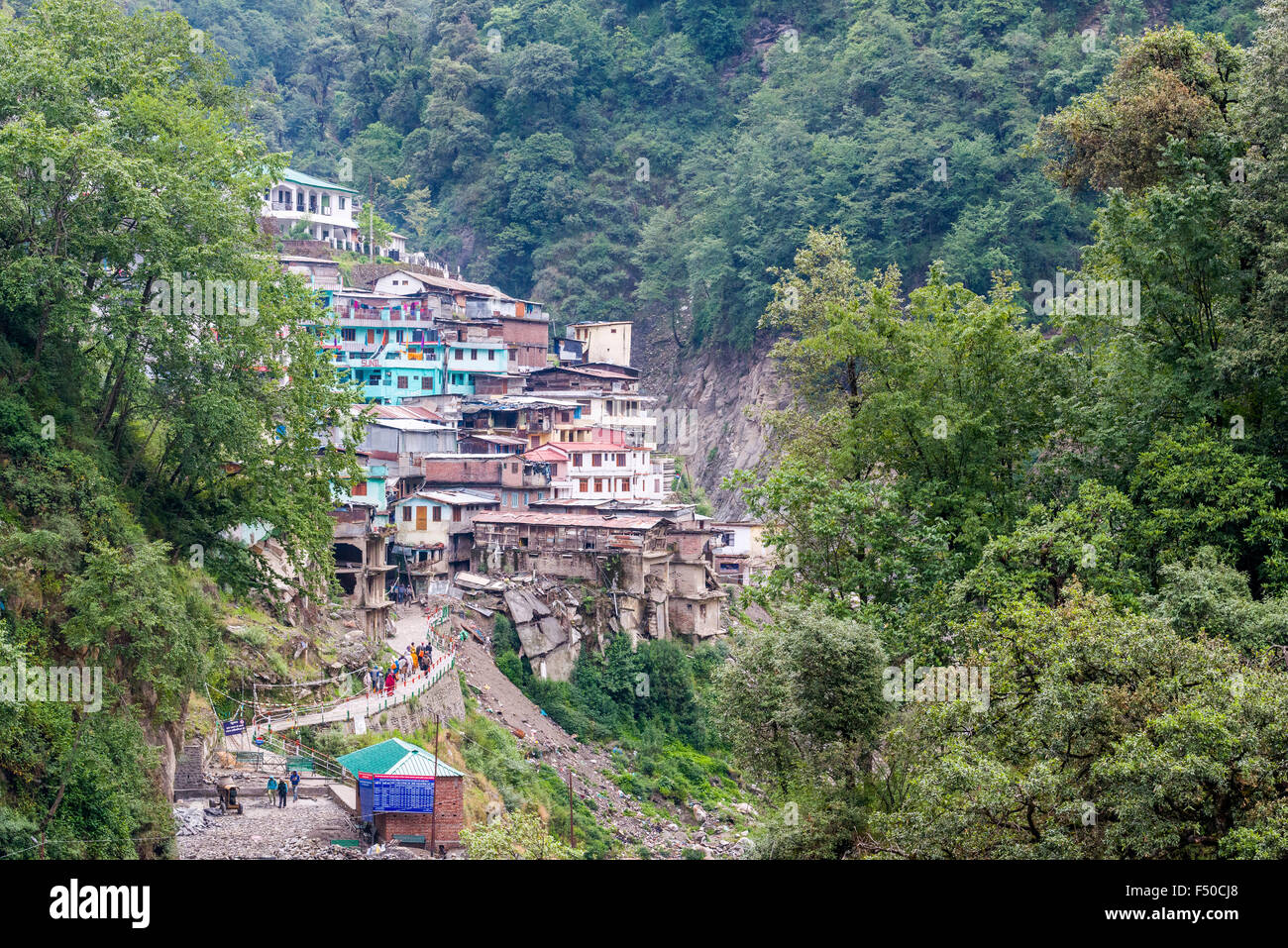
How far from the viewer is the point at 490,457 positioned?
41.7m

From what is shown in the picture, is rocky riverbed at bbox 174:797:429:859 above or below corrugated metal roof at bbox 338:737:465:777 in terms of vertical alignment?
below

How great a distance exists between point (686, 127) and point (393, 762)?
54457 millimetres

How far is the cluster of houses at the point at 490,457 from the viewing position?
3816 cm

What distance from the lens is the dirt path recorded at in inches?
1153

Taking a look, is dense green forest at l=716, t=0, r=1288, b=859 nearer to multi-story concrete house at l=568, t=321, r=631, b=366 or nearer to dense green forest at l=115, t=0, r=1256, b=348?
dense green forest at l=115, t=0, r=1256, b=348

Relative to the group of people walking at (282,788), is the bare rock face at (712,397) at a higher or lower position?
higher

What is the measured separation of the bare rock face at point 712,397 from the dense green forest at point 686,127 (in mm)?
1122

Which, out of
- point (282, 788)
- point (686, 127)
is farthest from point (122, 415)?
point (686, 127)

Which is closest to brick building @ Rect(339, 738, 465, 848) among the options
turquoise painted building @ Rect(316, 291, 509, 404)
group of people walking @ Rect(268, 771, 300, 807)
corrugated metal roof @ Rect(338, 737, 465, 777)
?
corrugated metal roof @ Rect(338, 737, 465, 777)

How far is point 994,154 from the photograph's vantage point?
178 ft

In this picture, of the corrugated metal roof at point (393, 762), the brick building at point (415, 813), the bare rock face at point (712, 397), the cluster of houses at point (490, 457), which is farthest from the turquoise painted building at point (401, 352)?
the brick building at point (415, 813)

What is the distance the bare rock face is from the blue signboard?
3340 cm

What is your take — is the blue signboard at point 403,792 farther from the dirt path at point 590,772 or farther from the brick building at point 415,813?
the dirt path at point 590,772
